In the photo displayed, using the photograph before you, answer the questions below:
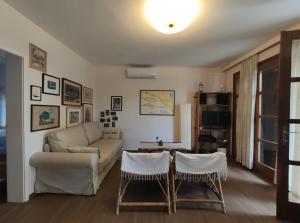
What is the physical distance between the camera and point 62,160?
283 cm

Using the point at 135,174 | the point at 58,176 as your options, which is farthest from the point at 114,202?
the point at 58,176

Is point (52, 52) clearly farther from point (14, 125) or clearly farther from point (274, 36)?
point (274, 36)

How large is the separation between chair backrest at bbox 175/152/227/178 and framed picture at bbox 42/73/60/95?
91.4 inches

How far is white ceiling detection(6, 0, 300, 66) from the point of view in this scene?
237cm

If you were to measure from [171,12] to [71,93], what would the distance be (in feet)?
9.41

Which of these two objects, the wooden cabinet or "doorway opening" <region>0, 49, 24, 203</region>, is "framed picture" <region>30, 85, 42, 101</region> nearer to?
"doorway opening" <region>0, 49, 24, 203</region>

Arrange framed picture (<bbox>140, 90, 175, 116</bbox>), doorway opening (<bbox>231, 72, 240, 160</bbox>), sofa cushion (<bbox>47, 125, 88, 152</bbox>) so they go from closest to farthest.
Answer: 1. sofa cushion (<bbox>47, 125, 88, 152</bbox>)
2. doorway opening (<bbox>231, 72, 240, 160</bbox>)
3. framed picture (<bbox>140, 90, 175, 116</bbox>)

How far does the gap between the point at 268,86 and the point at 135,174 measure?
3.08 meters

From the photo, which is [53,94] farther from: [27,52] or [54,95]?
[27,52]

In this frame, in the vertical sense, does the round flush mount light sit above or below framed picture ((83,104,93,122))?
above

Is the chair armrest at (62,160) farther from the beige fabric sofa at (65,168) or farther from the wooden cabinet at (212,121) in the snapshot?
the wooden cabinet at (212,121)

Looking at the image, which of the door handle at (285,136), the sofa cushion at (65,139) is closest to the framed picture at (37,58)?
the sofa cushion at (65,139)

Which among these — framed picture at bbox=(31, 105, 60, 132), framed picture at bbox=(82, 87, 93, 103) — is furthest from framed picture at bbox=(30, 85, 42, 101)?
framed picture at bbox=(82, 87, 93, 103)

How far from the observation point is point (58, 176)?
9.56 ft
